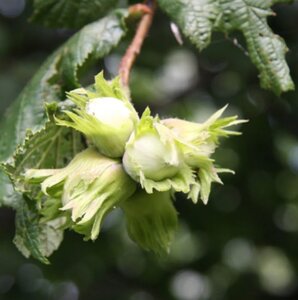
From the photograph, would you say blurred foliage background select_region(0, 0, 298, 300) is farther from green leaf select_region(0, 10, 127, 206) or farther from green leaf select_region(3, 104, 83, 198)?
green leaf select_region(3, 104, 83, 198)

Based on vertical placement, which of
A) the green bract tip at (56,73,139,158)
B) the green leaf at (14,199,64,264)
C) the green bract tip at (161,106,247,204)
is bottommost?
the green leaf at (14,199,64,264)

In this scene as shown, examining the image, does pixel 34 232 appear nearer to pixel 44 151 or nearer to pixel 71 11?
pixel 44 151

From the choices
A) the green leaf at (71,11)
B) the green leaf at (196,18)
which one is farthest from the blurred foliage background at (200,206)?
the green leaf at (196,18)

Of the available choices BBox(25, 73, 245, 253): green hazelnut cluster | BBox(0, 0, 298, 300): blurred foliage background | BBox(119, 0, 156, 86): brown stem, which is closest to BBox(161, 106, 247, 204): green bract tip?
BBox(25, 73, 245, 253): green hazelnut cluster

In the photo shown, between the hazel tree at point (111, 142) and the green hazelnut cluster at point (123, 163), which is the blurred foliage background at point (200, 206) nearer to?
the hazel tree at point (111, 142)

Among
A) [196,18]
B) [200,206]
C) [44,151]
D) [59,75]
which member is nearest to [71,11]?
[59,75]

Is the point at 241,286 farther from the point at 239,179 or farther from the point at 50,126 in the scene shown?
the point at 50,126

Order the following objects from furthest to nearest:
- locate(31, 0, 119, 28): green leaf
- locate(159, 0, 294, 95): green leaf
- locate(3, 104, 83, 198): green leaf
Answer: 1. locate(31, 0, 119, 28): green leaf
2. locate(159, 0, 294, 95): green leaf
3. locate(3, 104, 83, 198): green leaf
